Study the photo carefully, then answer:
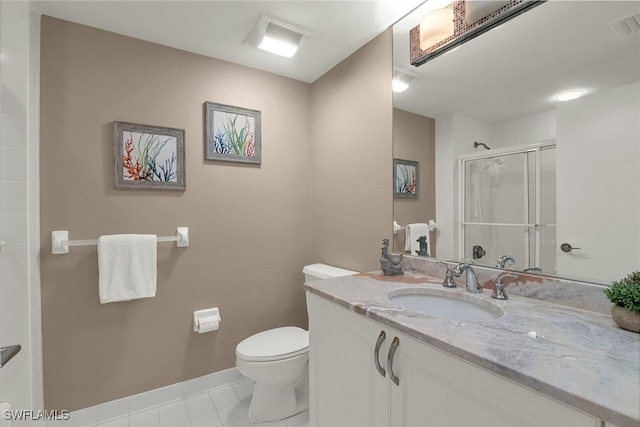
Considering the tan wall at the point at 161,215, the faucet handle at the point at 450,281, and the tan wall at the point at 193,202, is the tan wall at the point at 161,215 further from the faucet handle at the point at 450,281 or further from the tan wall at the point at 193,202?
the faucet handle at the point at 450,281

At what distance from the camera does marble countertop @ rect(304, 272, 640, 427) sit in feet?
1.75

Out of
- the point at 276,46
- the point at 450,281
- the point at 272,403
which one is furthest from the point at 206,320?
the point at 276,46

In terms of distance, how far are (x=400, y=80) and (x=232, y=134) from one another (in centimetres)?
114

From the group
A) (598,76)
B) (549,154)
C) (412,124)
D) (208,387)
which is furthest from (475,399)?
(208,387)

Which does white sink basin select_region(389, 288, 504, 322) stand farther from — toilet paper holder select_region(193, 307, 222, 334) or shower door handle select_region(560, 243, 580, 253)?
toilet paper holder select_region(193, 307, 222, 334)

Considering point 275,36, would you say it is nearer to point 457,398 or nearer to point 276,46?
point 276,46

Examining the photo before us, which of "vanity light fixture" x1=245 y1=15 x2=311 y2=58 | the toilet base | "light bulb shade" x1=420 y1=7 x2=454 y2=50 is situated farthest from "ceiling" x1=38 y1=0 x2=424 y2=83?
the toilet base

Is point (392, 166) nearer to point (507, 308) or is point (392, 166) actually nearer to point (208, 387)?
point (507, 308)

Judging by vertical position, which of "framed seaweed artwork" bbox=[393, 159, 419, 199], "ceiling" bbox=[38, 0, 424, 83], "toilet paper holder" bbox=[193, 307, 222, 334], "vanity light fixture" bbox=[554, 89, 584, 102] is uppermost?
"ceiling" bbox=[38, 0, 424, 83]

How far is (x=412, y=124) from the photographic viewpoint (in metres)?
1.60

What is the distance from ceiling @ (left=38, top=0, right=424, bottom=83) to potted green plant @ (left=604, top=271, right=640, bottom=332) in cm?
148

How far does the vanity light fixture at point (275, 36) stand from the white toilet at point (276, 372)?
5.78ft

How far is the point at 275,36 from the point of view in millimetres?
1655

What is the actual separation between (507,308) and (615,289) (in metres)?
0.28
